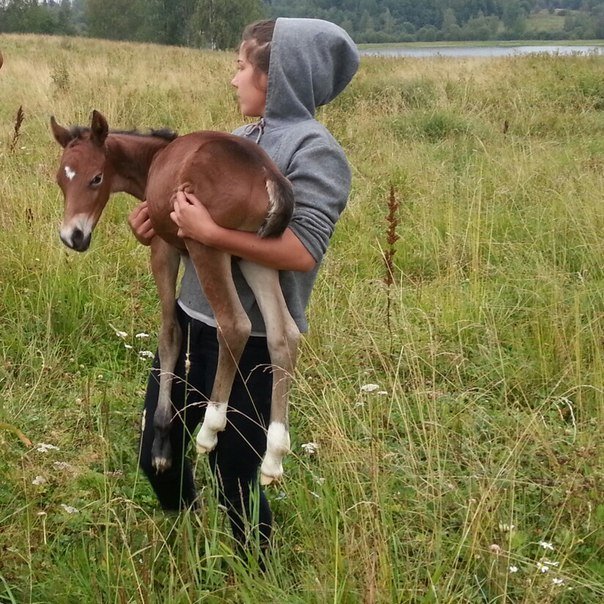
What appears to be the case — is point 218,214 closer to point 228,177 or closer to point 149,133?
point 228,177

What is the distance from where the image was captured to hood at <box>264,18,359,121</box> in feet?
6.62

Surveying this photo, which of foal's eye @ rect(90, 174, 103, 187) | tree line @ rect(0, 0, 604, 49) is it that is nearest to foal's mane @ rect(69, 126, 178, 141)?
foal's eye @ rect(90, 174, 103, 187)

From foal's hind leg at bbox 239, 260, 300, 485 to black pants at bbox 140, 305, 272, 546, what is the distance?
0.10 m

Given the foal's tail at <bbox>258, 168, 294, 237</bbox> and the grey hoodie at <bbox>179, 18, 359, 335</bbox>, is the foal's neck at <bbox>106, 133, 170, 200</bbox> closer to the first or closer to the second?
the grey hoodie at <bbox>179, 18, 359, 335</bbox>

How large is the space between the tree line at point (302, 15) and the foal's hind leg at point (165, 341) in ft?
147

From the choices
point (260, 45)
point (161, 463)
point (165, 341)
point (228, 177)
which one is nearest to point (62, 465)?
point (161, 463)

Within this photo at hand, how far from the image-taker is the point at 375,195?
6.57m

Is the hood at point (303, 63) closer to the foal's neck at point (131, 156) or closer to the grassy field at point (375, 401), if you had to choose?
the foal's neck at point (131, 156)

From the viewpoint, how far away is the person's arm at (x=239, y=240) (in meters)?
1.83

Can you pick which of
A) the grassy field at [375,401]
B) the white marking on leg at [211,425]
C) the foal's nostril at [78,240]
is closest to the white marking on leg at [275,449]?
the white marking on leg at [211,425]

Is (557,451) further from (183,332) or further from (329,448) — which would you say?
(183,332)

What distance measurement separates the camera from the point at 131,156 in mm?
2100

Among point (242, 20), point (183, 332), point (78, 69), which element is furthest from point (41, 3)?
point (183, 332)

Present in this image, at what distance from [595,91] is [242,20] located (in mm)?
37493
